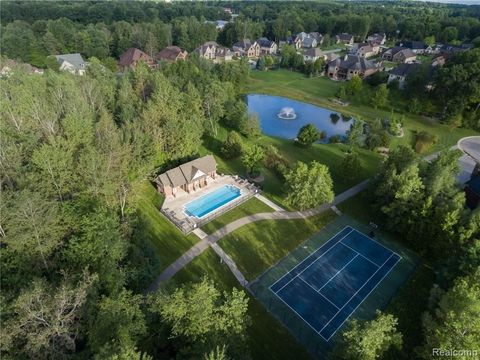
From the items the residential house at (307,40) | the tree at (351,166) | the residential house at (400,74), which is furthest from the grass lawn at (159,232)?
the residential house at (307,40)

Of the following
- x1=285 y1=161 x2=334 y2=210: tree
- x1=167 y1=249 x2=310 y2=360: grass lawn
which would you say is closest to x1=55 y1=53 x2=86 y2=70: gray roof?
x1=285 y1=161 x2=334 y2=210: tree

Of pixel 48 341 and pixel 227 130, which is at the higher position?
pixel 48 341

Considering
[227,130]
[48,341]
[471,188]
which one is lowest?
[227,130]

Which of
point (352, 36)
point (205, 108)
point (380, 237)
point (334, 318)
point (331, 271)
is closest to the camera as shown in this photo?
point (334, 318)

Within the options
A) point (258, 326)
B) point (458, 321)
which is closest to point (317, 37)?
point (258, 326)

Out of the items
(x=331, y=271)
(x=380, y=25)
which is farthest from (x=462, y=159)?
(x=380, y=25)

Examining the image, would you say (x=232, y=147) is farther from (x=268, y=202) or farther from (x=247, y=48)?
(x=247, y=48)

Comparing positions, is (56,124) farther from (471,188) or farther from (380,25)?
(380,25)

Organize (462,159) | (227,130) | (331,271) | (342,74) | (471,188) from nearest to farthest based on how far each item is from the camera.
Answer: (331,271)
(471,188)
(462,159)
(227,130)
(342,74)
